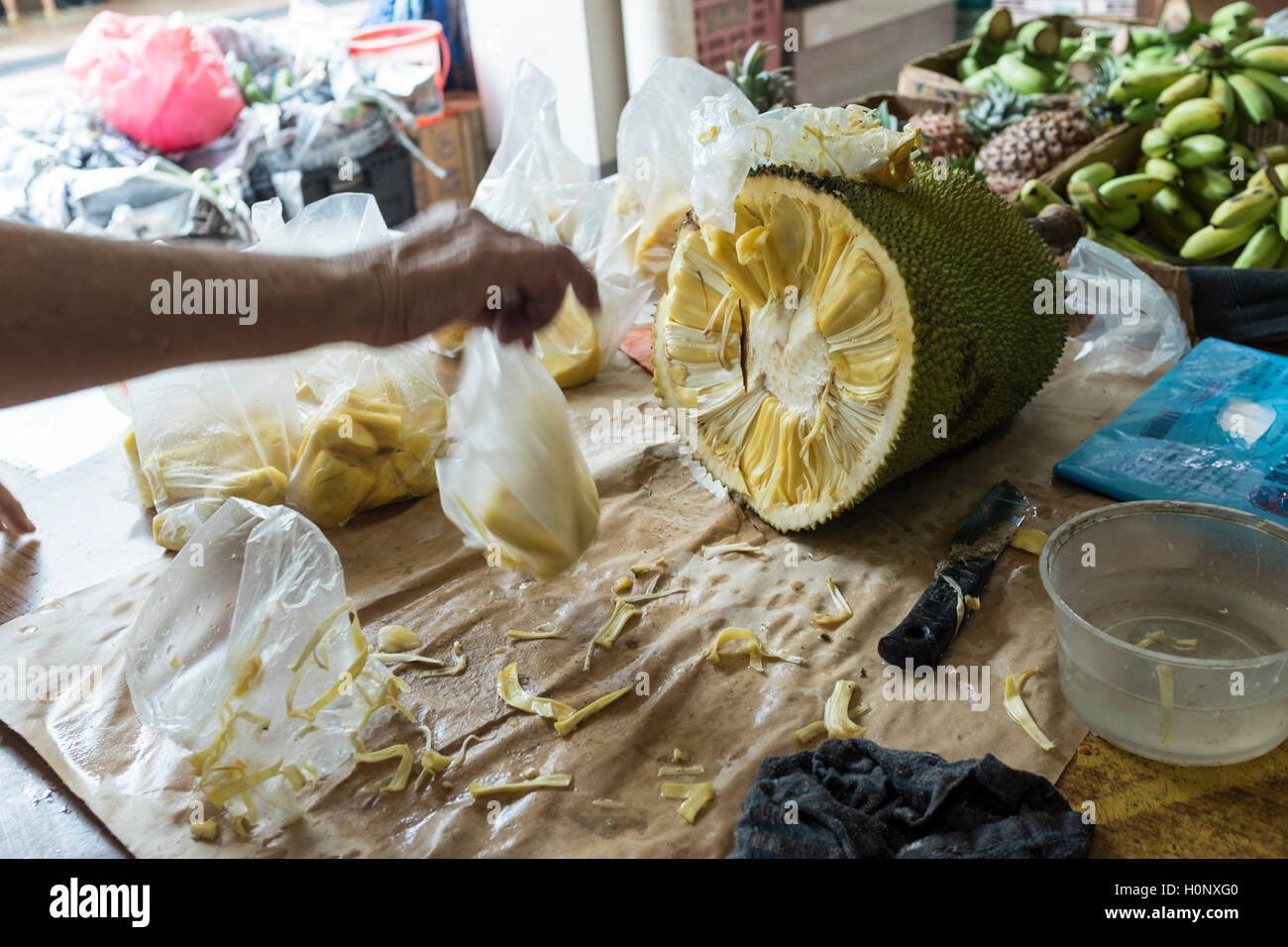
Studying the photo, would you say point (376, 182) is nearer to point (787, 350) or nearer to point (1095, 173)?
point (1095, 173)

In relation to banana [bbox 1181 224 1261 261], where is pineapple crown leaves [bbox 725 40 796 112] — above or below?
above

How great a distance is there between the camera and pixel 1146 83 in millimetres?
2510

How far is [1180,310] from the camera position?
1.98 m

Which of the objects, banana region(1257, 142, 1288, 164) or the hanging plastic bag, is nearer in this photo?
the hanging plastic bag

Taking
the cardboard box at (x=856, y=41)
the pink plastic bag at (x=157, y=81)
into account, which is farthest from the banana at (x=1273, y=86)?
the pink plastic bag at (x=157, y=81)

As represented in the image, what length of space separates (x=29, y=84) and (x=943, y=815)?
552 cm

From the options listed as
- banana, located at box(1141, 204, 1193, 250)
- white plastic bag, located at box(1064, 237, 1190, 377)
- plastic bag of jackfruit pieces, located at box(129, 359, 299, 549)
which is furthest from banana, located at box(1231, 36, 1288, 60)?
plastic bag of jackfruit pieces, located at box(129, 359, 299, 549)

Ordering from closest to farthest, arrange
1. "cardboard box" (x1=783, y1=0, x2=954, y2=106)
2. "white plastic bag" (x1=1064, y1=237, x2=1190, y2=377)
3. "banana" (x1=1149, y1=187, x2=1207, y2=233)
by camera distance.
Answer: "white plastic bag" (x1=1064, y1=237, x2=1190, y2=377) < "banana" (x1=1149, y1=187, x2=1207, y2=233) < "cardboard box" (x1=783, y1=0, x2=954, y2=106)

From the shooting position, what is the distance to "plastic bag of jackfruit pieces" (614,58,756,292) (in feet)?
6.57

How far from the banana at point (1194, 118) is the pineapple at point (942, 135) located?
0.49 metres

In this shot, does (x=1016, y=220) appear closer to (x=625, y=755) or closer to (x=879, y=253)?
(x=879, y=253)

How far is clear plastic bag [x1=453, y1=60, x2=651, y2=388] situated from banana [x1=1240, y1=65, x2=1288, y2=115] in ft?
5.36

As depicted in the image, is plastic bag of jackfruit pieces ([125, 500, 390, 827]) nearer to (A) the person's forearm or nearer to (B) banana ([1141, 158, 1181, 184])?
(A) the person's forearm

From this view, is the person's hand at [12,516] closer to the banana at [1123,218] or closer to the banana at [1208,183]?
the banana at [1123,218]
